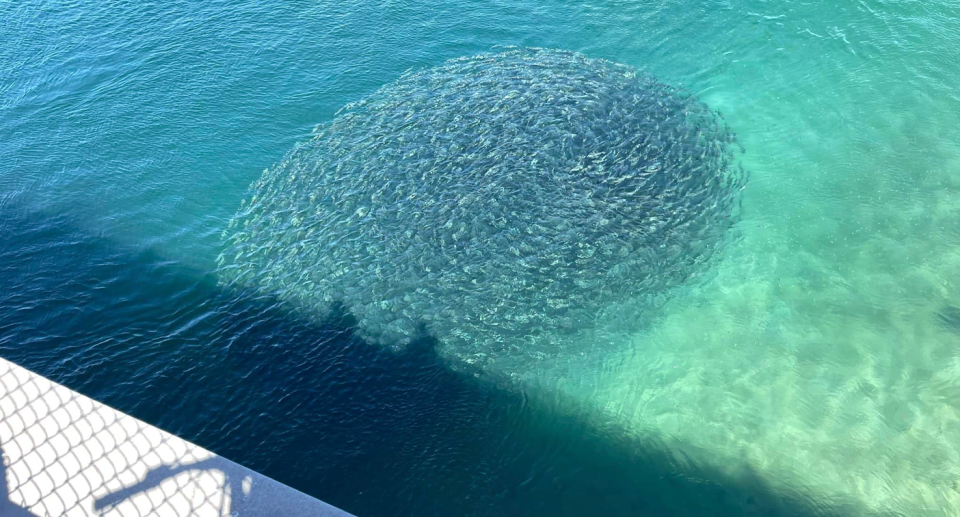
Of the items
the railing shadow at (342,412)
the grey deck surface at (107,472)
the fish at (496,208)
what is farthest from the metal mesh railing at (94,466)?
the fish at (496,208)

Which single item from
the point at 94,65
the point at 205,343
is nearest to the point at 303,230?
the point at 205,343

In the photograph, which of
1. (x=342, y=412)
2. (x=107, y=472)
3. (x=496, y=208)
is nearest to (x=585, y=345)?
(x=496, y=208)

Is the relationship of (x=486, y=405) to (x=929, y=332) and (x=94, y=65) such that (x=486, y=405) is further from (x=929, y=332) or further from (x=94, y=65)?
(x=94, y=65)

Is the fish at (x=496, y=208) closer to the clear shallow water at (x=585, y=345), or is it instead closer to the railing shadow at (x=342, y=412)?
the clear shallow water at (x=585, y=345)

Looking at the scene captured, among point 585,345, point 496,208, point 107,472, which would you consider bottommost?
point 585,345

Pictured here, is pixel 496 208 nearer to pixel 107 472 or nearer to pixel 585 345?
pixel 585 345

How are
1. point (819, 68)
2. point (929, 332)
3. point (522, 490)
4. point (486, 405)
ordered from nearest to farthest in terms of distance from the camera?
point (522, 490) → point (486, 405) → point (929, 332) → point (819, 68)
